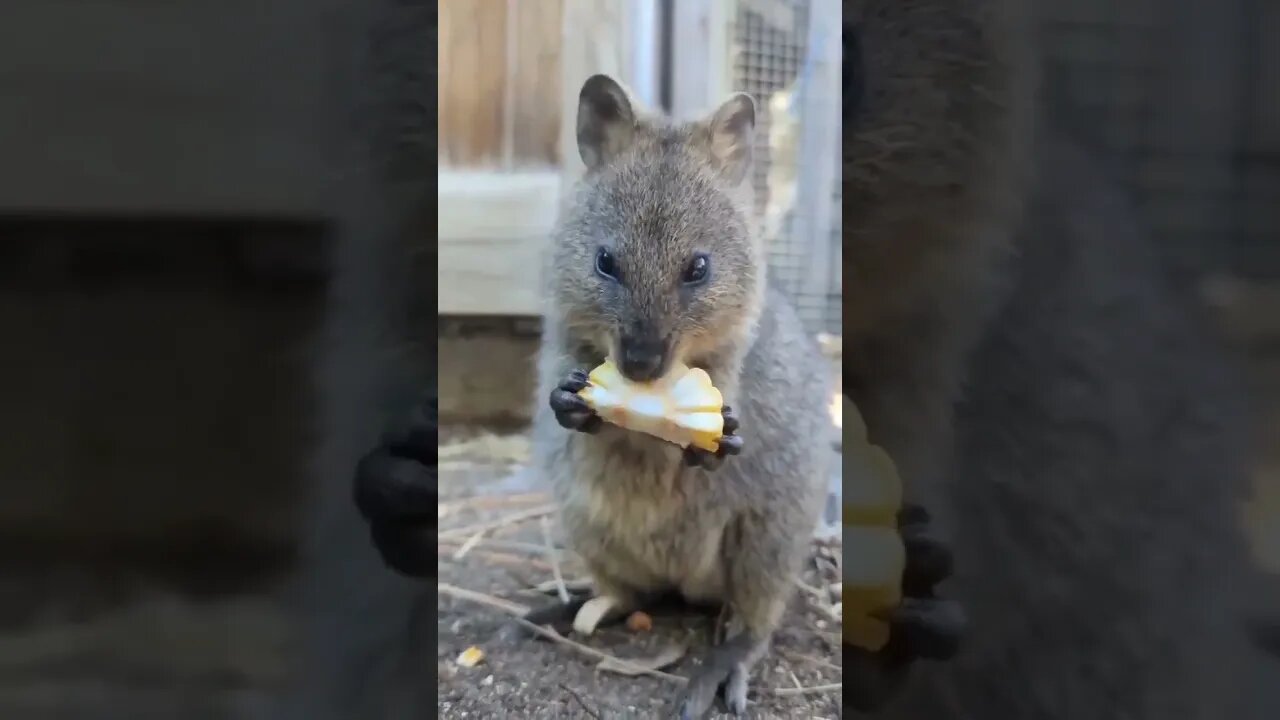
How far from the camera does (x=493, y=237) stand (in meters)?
0.70

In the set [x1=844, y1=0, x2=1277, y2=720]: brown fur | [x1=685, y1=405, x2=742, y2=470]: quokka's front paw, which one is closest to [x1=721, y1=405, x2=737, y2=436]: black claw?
[x1=685, y1=405, x2=742, y2=470]: quokka's front paw

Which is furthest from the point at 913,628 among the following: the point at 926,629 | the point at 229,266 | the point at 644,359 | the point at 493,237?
the point at 229,266

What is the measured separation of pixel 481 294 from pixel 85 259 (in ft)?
0.95

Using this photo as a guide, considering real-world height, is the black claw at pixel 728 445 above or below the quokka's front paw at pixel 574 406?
below

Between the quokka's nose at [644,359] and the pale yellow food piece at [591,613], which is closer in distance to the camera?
the quokka's nose at [644,359]

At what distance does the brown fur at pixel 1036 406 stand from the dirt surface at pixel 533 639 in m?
0.08

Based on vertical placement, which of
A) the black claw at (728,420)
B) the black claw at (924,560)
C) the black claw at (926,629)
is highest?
the black claw at (728,420)

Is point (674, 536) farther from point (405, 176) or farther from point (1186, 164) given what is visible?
point (1186, 164)

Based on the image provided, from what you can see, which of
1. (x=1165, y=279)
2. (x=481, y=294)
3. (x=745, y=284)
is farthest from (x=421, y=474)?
(x=1165, y=279)

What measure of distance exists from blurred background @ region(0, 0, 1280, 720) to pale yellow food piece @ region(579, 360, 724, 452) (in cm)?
9

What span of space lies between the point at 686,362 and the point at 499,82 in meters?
0.24

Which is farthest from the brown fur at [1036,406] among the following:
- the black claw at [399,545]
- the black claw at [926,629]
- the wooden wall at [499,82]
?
the black claw at [399,545]

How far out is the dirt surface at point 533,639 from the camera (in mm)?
698

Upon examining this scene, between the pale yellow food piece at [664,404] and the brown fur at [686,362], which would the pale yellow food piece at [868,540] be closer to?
the brown fur at [686,362]
